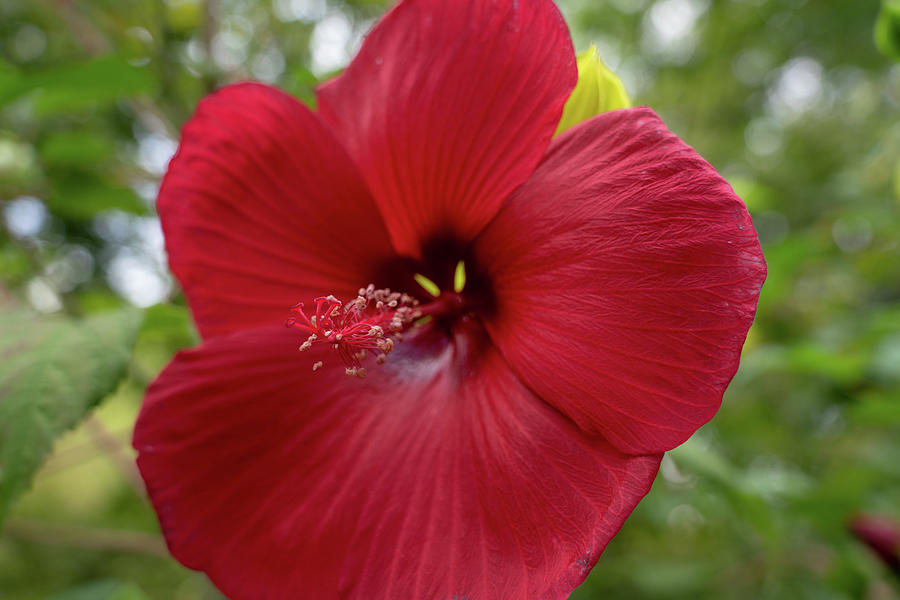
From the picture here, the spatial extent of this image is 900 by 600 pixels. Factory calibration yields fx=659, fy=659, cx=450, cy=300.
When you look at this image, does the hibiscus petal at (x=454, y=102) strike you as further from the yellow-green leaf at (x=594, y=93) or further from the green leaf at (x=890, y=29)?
the green leaf at (x=890, y=29)

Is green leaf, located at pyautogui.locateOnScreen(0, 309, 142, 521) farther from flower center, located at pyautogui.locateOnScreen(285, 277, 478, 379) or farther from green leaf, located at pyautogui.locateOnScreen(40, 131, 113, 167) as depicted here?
green leaf, located at pyautogui.locateOnScreen(40, 131, 113, 167)

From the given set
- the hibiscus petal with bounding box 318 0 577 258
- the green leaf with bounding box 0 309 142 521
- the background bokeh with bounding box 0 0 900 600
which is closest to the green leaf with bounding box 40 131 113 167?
the background bokeh with bounding box 0 0 900 600

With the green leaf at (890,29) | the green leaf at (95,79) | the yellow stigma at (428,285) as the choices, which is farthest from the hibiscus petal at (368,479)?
the green leaf at (890,29)

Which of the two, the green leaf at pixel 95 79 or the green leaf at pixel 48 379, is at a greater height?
the green leaf at pixel 95 79

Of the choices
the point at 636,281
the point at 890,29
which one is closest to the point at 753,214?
the point at 890,29

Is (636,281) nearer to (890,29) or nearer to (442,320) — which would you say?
(442,320)

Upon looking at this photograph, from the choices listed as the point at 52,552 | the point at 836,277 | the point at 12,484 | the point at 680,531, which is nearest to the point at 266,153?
the point at 12,484

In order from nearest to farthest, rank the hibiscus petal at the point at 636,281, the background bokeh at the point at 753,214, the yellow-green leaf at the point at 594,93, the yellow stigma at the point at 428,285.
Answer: the hibiscus petal at the point at 636,281 → the yellow-green leaf at the point at 594,93 → the yellow stigma at the point at 428,285 → the background bokeh at the point at 753,214

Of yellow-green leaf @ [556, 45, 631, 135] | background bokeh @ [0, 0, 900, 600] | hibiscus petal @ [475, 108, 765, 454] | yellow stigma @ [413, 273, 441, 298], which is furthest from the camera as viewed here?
background bokeh @ [0, 0, 900, 600]
